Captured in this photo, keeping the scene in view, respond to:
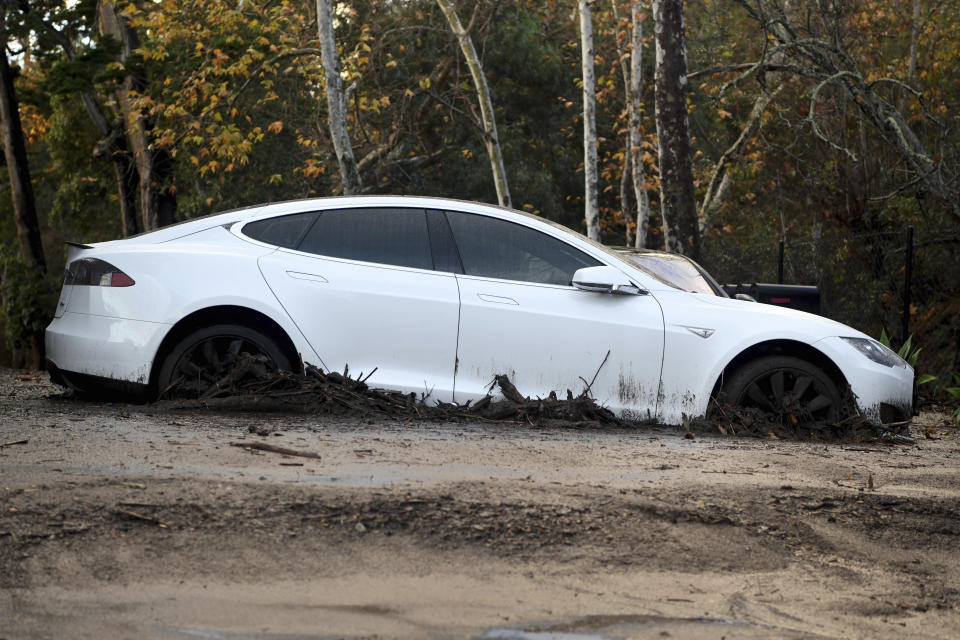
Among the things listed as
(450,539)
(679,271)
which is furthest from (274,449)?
(679,271)

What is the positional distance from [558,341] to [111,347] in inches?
114

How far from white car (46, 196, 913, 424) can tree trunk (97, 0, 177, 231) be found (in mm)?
17637

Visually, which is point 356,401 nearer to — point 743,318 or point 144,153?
point 743,318

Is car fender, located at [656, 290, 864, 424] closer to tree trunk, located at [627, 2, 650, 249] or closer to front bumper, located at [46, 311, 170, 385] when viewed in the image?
front bumper, located at [46, 311, 170, 385]

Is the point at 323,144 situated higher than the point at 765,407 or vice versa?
the point at 323,144

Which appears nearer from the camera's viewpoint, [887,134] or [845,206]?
[887,134]

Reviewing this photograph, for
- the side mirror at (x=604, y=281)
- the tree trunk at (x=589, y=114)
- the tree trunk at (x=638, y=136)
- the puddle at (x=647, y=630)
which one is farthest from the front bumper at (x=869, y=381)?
the tree trunk at (x=638, y=136)

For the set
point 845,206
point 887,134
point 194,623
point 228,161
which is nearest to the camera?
point 194,623

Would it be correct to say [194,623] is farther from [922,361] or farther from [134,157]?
[134,157]

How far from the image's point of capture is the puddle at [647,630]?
3557mm

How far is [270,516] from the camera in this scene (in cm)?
456

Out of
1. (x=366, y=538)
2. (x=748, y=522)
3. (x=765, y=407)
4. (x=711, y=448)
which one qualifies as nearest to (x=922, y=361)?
(x=765, y=407)

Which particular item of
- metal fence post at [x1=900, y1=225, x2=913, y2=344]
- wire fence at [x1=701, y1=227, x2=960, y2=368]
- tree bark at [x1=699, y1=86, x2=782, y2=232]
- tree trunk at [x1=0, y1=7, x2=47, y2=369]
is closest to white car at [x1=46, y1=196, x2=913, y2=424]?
metal fence post at [x1=900, y1=225, x2=913, y2=344]

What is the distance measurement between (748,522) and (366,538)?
1727mm
